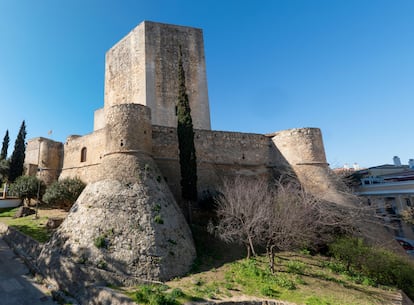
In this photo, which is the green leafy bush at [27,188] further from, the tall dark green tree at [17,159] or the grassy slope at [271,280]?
the grassy slope at [271,280]

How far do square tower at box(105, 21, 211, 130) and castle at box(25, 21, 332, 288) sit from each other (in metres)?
0.08

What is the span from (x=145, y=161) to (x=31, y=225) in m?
8.14

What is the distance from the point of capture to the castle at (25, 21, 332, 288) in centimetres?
885

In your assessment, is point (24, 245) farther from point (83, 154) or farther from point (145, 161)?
point (83, 154)

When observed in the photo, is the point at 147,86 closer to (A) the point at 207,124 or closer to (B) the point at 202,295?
(A) the point at 207,124

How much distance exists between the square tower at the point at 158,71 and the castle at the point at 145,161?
0.27ft

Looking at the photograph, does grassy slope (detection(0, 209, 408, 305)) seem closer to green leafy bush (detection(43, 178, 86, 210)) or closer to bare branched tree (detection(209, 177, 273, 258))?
bare branched tree (detection(209, 177, 273, 258))

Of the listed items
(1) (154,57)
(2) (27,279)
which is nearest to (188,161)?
(2) (27,279)

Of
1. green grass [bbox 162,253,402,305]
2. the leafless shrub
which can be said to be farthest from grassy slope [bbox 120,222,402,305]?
the leafless shrub

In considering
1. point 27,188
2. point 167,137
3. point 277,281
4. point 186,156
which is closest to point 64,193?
point 27,188

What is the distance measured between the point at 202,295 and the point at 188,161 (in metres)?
7.09

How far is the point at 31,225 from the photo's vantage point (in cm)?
1316

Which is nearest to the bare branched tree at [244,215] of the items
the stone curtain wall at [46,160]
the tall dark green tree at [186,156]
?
the tall dark green tree at [186,156]

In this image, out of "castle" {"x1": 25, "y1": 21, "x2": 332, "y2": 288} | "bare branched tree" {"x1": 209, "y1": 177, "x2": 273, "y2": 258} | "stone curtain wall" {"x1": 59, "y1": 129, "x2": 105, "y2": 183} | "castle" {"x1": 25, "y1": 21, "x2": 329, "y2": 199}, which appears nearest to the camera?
"castle" {"x1": 25, "y1": 21, "x2": 332, "y2": 288}
